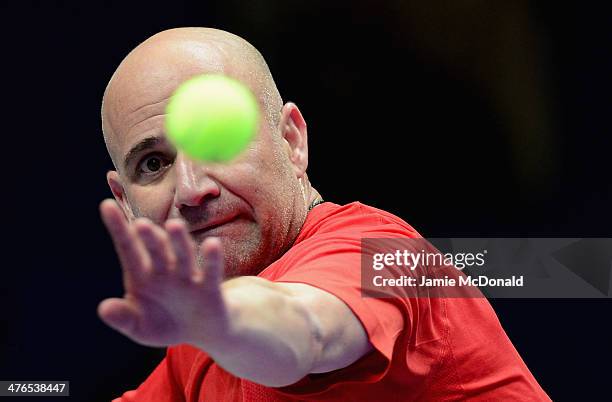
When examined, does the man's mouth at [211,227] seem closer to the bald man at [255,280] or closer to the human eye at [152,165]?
the bald man at [255,280]

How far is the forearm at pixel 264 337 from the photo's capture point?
92cm

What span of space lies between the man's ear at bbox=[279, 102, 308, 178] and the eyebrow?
0.27m

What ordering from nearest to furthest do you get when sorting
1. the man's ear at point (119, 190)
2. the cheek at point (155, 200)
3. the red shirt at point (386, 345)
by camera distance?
the red shirt at point (386, 345), the cheek at point (155, 200), the man's ear at point (119, 190)

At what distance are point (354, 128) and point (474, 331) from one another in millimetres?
1256

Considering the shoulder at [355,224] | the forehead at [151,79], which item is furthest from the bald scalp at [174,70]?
the shoulder at [355,224]

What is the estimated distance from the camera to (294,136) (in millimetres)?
1745

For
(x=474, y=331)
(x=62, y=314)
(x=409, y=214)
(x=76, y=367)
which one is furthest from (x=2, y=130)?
(x=474, y=331)

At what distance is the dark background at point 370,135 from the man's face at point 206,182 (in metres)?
0.97

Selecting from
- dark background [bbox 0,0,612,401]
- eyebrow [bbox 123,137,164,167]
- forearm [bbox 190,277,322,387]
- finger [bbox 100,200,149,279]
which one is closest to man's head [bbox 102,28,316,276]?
eyebrow [bbox 123,137,164,167]

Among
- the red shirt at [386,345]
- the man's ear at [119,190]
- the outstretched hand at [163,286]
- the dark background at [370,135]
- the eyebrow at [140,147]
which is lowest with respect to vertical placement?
the outstretched hand at [163,286]

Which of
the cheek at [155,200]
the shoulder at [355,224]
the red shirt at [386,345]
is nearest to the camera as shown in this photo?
the red shirt at [386,345]

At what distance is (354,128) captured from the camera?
8.57ft

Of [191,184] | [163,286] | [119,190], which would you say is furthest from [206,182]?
[163,286]

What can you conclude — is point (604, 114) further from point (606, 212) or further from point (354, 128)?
point (354, 128)
